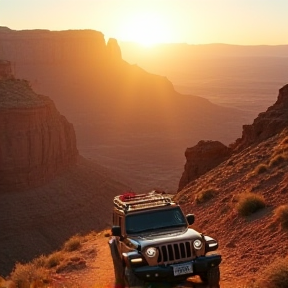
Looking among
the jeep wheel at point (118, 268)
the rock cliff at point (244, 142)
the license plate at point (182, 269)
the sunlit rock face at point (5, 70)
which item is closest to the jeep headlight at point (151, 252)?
the license plate at point (182, 269)

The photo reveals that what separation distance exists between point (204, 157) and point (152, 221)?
20091 mm

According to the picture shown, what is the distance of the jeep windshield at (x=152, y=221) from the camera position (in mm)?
12711

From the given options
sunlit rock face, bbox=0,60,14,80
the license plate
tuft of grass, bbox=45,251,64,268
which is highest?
the license plate

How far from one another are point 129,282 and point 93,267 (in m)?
6.47

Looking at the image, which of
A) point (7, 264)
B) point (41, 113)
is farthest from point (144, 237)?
point (41, 113)

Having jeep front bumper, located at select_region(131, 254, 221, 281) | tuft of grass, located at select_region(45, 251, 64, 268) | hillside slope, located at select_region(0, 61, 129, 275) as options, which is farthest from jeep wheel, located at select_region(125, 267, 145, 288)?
hillside slope, located at select_region(0, 61, 129, 275)

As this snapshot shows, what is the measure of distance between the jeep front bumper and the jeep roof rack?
5.77 feet

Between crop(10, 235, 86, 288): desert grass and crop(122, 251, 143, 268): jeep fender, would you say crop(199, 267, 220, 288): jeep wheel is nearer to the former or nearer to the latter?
crop(122, 251, 143, 268): jeep fender

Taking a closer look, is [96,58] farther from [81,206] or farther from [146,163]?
[81,206]

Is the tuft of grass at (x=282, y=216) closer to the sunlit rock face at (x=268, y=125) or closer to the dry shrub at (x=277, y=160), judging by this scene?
the dry shrub at (x=277, y=160)

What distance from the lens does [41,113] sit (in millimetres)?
54312

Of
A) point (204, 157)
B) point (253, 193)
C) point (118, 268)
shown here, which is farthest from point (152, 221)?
point (204, 157)

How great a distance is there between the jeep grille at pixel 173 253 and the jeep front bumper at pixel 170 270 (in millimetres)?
129

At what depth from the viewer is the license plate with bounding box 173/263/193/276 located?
37.6ft
